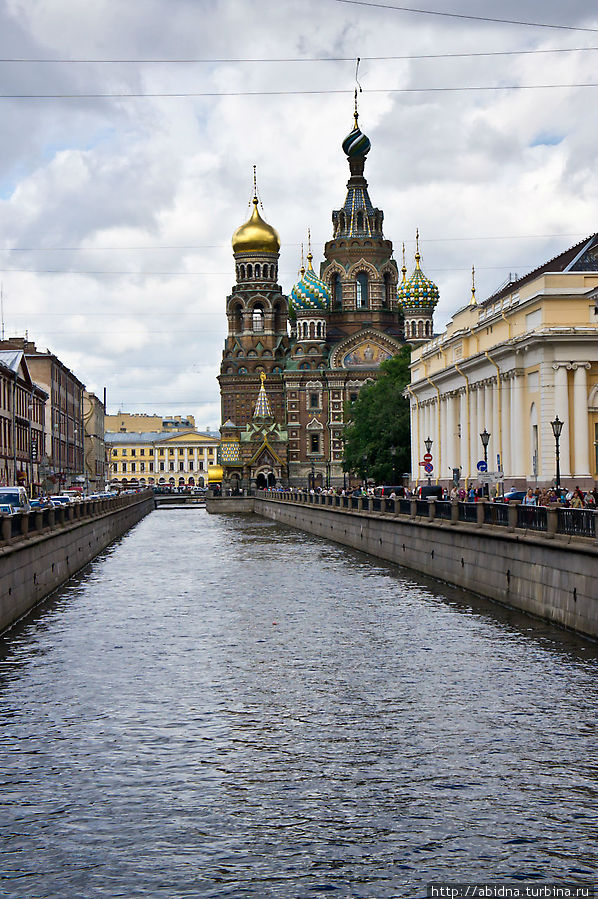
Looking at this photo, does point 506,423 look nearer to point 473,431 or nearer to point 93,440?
point 473,431

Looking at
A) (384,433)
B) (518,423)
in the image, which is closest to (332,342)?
(384,433)

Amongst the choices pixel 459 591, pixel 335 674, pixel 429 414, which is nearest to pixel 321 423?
pixel 429 414

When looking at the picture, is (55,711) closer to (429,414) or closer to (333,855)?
(333,855)

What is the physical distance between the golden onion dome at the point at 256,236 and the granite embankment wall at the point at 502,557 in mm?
98366

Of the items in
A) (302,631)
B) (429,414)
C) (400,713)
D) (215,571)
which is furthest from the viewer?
(429,414)

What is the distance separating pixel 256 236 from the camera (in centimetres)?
14462

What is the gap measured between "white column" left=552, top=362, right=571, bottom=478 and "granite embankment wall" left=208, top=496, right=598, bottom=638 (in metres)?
7.37

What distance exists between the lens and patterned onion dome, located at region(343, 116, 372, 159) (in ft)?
452

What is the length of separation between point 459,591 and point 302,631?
7.39m

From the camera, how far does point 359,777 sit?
14.6 meters

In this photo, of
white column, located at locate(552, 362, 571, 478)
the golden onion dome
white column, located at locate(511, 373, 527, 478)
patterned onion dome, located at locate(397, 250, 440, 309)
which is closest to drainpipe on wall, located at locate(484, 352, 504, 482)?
white column, located at locate(511, 373, 527, 478)

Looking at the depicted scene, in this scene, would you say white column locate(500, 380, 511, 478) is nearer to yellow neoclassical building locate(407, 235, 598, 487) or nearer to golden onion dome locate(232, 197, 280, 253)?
yellow neoclassical building locate(407, 235, 598, 487)

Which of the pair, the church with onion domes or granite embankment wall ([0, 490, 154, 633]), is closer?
granite embankment wall ([0, 490, 154, 633])

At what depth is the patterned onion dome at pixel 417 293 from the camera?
5084 inches
